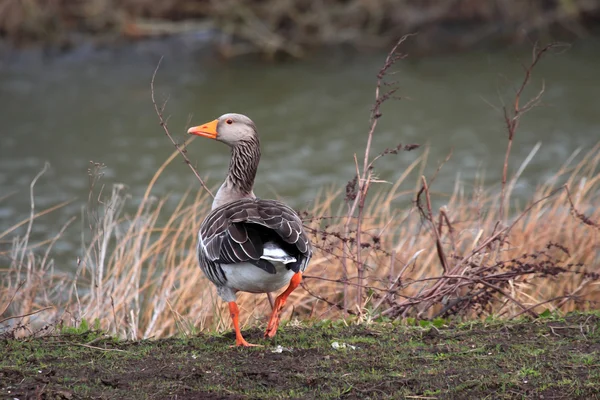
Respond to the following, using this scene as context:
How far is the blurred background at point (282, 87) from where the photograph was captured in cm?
1400

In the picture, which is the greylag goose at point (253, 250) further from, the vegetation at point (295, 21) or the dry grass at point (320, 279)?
the vegetation at point (295, 21)

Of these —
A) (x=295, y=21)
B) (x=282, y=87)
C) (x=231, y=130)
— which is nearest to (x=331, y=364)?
(x=231, y=130)

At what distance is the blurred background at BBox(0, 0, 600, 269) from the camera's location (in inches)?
551

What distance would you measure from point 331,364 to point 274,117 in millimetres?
12667

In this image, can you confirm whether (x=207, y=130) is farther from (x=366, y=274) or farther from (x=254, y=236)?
(x=366, y=274)

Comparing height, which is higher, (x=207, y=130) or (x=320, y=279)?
(x=207, y=130)

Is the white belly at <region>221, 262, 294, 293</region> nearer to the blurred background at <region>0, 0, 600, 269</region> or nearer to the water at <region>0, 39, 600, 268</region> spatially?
the water at <region>0, 39, 600, 268</region>

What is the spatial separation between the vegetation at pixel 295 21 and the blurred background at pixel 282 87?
0.04 meters

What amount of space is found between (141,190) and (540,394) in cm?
997

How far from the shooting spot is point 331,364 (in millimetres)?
4242

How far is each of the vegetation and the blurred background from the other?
36 millimetres

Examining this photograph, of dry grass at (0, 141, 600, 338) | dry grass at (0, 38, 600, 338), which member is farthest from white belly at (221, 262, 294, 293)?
dry grass at (0, 141, 600, 338)

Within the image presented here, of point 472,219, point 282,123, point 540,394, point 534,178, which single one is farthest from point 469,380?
point 282,123

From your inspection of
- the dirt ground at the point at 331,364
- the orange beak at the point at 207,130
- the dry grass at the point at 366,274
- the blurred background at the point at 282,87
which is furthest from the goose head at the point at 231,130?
the blurred background at the point at 282,87
